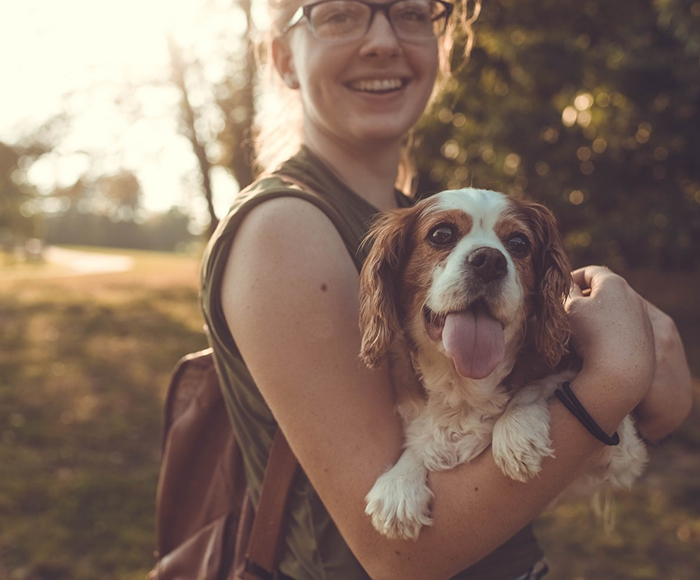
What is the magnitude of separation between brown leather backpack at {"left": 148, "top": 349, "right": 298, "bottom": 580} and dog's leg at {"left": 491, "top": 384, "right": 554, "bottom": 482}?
718 millimetres

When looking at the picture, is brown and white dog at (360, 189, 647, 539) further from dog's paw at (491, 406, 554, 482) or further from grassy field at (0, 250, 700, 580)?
grassy field at (0, 250, 700, 580)

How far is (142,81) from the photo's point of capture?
671 inches

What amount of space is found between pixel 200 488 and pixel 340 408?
71 centimetres

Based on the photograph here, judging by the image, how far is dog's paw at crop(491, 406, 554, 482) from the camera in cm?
167

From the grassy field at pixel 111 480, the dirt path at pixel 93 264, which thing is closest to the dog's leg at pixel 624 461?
the grassy field at pixel 111 480

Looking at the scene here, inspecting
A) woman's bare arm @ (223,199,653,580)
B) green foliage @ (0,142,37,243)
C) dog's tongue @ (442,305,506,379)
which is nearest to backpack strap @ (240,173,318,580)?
woman's bare arm @ (223,199,653,580)

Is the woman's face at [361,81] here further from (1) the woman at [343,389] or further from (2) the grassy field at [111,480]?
(2) the grassy field at [111,480]

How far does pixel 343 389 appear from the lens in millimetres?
1796

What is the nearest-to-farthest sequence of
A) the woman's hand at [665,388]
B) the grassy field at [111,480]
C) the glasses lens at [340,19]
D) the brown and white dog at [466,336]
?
the brown and white dog at [466,336] → the woman's hand at [665,388] → the glasses lens at [340,19] → the grassy field at [111,480]

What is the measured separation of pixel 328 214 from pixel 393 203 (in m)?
0.73

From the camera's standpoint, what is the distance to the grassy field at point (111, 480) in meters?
5.45

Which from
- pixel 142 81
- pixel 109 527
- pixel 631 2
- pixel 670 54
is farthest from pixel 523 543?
pixel 142 81

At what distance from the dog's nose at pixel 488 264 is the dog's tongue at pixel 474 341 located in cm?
9

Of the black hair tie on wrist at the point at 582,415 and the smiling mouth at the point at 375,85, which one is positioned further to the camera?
the smiling mouth at the point at 375,85
